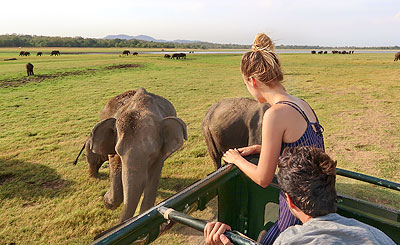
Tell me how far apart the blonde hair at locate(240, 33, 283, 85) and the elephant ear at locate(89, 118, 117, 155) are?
7.80 ft

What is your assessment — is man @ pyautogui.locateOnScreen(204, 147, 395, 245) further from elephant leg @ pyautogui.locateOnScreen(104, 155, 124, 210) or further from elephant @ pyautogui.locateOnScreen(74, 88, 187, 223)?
elephant leg @ pyautogui.locateOnScreen(104, 155, 124, 210)

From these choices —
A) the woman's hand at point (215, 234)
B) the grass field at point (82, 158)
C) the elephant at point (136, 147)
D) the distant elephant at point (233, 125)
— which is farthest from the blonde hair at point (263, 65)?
the distant elephant at point (233, 125)

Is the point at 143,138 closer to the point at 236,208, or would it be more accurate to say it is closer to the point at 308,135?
the point at 236,208

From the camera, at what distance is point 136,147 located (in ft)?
10.4

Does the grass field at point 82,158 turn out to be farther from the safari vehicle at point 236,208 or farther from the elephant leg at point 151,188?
the safari vehicle at point 236,208

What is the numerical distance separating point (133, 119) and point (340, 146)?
5.74 metres

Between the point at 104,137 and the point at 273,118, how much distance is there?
275cm

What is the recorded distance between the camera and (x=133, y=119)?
133 inches

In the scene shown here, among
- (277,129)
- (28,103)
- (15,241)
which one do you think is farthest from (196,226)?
(28,103)

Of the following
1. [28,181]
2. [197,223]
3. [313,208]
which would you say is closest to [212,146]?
[28,181]

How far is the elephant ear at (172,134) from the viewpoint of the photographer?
361cm

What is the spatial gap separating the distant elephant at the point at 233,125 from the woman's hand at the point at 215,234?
136 inches

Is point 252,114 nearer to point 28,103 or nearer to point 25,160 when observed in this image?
point 25,160

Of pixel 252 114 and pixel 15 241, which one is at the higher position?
pixel 252 114
